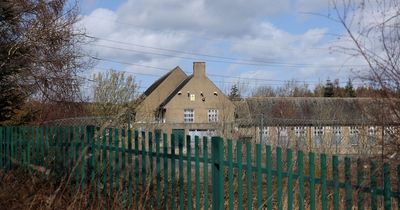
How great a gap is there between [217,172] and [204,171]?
0.55 ft

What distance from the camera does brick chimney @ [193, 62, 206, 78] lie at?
6312 cm

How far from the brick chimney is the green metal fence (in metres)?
53.4

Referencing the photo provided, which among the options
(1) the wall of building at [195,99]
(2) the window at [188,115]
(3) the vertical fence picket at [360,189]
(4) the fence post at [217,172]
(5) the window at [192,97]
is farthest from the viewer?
(5) the window at [192,97]

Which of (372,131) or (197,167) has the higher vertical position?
(372,131)

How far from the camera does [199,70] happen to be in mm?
63406

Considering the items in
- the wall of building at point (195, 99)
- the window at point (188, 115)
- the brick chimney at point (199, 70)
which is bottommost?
the window at point (188, 115)

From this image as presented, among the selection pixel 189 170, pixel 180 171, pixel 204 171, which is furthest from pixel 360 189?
pixel 180 171

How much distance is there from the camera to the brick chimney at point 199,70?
2485 inches

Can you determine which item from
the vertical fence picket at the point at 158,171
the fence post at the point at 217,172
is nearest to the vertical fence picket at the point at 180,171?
the vertical fence picket at the point at 158,171

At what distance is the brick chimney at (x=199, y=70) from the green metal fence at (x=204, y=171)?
175 ft

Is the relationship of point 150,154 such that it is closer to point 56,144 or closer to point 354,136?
point 56,144

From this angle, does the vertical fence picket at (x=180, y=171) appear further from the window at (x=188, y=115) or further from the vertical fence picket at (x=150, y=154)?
the window at (x=188, y=115)

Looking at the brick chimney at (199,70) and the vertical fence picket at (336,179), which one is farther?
the brick chimney at (199,70)

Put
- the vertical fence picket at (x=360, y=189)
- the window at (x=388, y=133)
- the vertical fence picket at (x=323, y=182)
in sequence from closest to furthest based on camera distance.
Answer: the vertical fence picket at (x=360, y=189)
the vertical fence picket at (x=323, y=182)
the window at (x=388, y=133)
